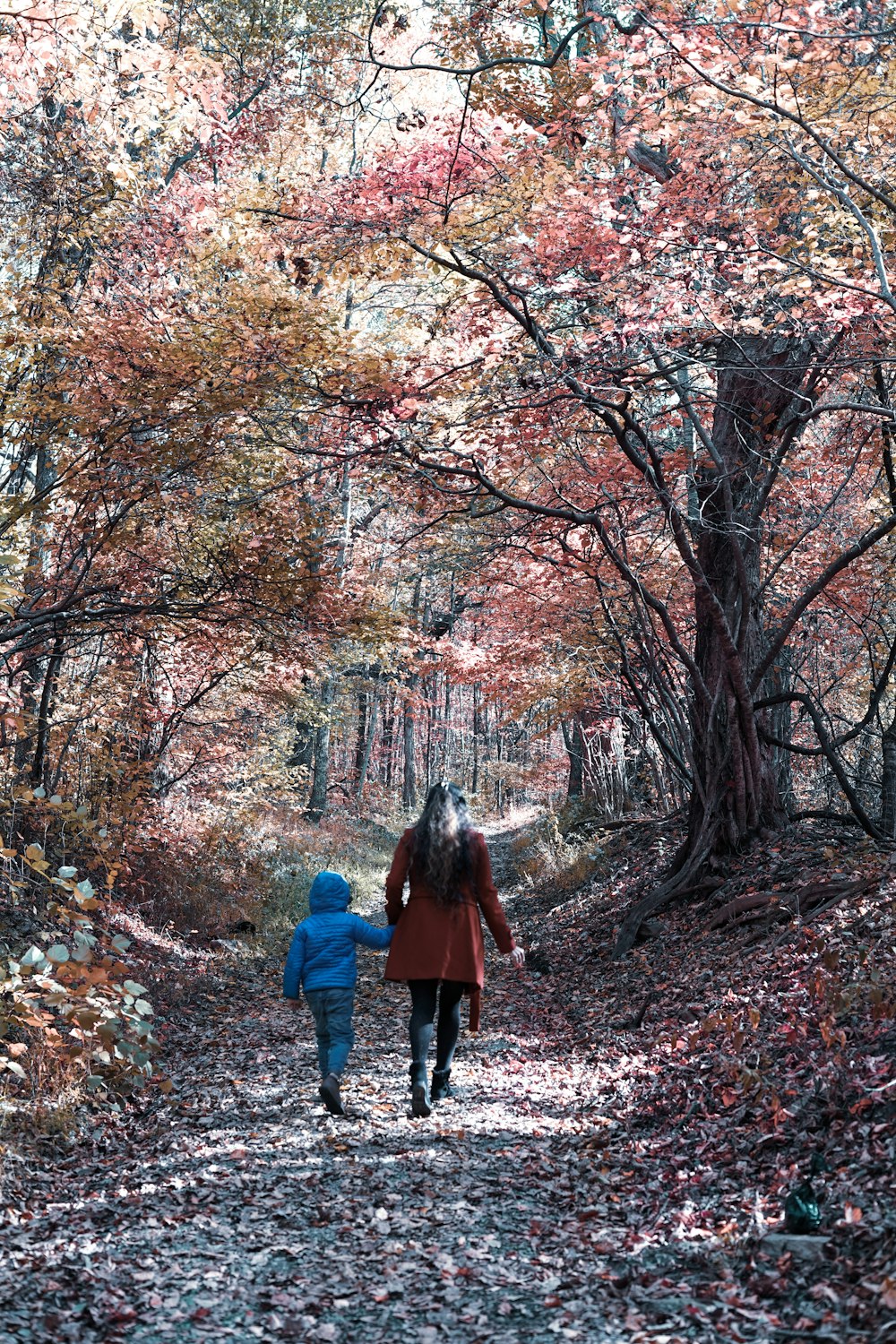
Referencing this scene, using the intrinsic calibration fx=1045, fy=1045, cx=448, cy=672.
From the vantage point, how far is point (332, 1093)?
578 cm

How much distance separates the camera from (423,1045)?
579 centimetres

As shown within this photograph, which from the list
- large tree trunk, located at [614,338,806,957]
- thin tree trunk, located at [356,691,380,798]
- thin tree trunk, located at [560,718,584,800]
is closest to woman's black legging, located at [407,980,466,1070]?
large tree trunk, located at [614,338,806,957]

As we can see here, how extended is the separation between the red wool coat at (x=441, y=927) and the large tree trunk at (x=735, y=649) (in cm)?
431

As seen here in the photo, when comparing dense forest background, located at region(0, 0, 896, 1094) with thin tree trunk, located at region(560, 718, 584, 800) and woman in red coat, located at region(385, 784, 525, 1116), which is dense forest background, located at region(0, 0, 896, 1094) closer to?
woman in red coat, located at region(385, 784, 525, 1116)

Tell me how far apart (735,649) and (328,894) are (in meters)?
4.85

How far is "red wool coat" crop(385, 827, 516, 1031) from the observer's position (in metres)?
5.65

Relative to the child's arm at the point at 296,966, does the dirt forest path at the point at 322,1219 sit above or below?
below

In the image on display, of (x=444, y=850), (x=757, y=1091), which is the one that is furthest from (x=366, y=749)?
(x=757, y=1091)

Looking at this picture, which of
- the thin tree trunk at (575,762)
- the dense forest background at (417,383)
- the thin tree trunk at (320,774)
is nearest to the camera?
the dense forest background at (417,383)

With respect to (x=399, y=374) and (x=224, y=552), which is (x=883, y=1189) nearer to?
(x=399, y=374)

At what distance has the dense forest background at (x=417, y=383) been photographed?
713cm

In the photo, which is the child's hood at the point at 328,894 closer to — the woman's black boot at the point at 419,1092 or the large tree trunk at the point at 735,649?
the woman's black boot at the point at 419,1092

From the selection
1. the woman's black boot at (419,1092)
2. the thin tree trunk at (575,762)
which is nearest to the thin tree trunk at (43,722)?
the woman's black boot at (419,1092)

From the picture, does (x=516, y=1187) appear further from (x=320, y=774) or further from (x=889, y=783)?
(x=320, y=774)
